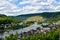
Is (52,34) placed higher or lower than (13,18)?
lower

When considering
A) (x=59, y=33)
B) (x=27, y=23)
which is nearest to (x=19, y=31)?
(x=27, y=23)

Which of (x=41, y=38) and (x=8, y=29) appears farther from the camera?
(x=8, y=29)

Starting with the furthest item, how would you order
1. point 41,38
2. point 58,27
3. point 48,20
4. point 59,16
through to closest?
point 59,16 < point 48,20 < point 58,27 < point 41,38

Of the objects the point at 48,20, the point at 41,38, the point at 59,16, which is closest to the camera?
the point at 41,38

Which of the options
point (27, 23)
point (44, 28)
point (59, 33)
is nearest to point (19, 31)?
point (27, 23)

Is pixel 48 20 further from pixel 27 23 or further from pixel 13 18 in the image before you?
pixel 13 18

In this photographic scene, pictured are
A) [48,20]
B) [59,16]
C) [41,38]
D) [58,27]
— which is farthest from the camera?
[59,16]

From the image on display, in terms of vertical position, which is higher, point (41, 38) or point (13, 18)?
point (13, 18)

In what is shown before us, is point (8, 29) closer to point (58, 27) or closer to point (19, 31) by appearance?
point (19, 31)

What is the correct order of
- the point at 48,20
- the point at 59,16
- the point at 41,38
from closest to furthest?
the point at 41,38
the point at 48,20
the point at 59,16
